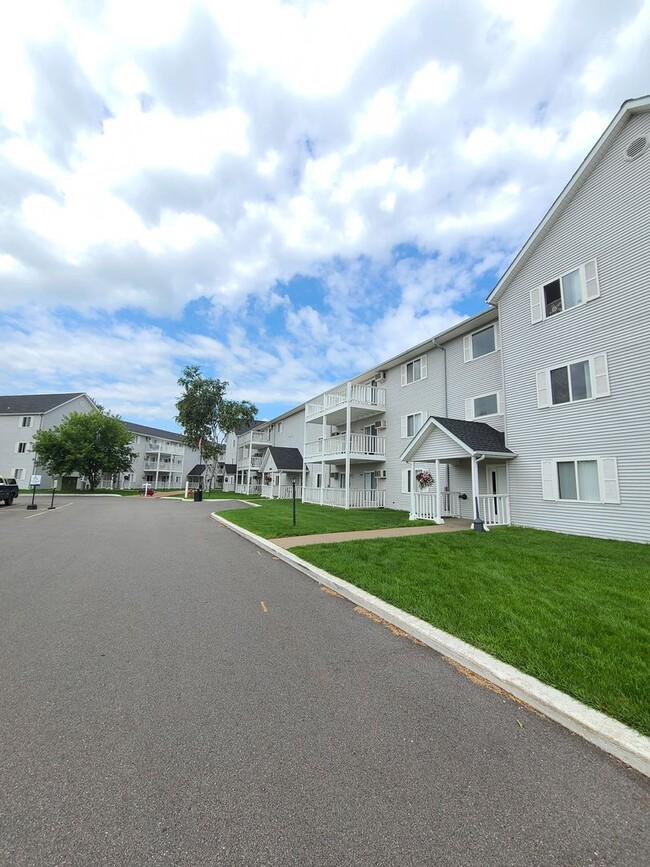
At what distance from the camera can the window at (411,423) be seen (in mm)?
20516

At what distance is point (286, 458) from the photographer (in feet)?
117

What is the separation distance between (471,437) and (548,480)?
279 cm

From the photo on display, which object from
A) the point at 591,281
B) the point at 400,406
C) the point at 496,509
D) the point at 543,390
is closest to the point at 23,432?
the point at 400,406

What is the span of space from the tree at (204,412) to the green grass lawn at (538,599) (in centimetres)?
4307

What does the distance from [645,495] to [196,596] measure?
11.7 m

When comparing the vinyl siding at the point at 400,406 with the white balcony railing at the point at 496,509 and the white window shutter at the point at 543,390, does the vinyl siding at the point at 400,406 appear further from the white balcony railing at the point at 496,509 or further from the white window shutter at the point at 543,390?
the white balcony railing at the point at 496,509

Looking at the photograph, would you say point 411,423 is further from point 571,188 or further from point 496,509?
point 571,188

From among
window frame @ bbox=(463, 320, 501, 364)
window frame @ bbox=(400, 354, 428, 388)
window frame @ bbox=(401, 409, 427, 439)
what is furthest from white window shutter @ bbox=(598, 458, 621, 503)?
window frame @ bbox=(400, 354, 428, 388)

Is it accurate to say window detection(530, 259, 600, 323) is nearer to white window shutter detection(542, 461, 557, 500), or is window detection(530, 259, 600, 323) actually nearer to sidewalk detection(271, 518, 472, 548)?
white window shutter detection(542, 461, 557, 500)

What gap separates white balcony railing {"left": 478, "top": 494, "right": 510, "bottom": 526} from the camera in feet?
47.3

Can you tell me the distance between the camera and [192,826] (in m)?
1.96

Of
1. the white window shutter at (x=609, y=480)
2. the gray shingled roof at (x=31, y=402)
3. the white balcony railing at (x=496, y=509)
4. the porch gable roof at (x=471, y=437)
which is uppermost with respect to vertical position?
the gray shingled roof at (x=31, y=402)

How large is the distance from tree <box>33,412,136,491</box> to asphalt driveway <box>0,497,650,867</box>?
39.2 metres

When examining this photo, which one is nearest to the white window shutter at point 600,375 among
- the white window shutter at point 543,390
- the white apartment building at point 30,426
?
the white window shutter at point 543,390
